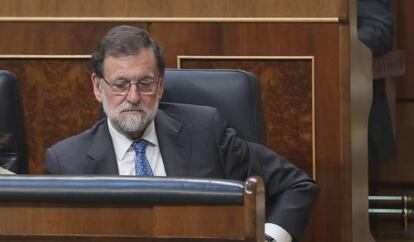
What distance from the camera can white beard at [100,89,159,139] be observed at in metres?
2.86

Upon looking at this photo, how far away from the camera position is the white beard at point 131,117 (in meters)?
2.86

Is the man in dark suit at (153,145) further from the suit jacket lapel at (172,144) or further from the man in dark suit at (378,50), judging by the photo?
the man in dark suit at (378,50)

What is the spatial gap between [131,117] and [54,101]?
744 millimetres

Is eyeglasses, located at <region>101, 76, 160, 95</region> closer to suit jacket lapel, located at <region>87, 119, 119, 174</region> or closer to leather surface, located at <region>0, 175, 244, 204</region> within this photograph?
suit jacket lapel, located at <region>87, 119, 119, 174</region>

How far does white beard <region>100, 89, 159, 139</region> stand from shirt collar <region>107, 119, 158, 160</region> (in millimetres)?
47

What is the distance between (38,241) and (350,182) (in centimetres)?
176

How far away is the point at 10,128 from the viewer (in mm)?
2973

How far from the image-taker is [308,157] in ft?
11.4

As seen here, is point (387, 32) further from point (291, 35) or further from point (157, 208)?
point (157, 208)

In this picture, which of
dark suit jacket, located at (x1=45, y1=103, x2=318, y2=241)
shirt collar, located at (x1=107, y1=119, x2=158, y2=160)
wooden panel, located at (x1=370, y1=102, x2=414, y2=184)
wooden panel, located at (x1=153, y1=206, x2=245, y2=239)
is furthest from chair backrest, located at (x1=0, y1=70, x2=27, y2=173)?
wooden panel, located at (x1=370, y1=102, x2=414, y2=184)

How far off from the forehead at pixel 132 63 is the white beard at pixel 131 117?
8 cm

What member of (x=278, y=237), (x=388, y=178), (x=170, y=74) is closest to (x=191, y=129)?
(x=170, y=74)

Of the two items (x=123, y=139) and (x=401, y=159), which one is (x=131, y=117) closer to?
(x=123, y=139)

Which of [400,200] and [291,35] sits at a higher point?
[291,35]
